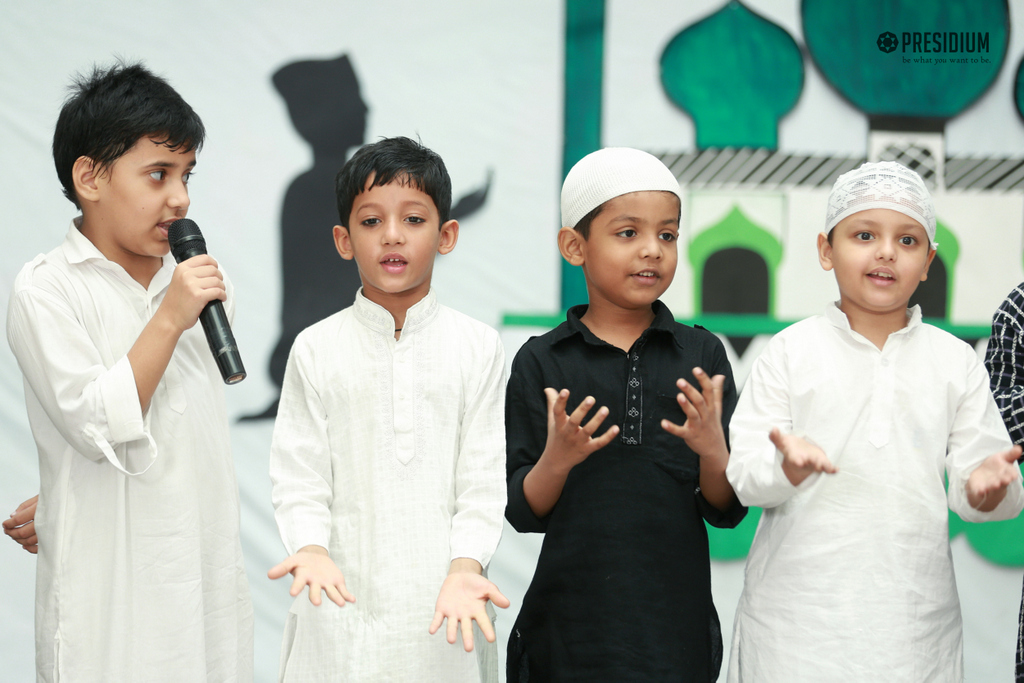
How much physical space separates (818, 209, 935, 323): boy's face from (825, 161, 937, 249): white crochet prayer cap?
1cm

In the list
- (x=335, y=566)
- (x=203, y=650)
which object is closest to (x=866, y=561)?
(x=335, y=566)

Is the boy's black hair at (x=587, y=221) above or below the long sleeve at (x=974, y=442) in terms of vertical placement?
above

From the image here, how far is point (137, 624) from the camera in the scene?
1419 millimetres

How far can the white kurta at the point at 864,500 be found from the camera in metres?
1.32

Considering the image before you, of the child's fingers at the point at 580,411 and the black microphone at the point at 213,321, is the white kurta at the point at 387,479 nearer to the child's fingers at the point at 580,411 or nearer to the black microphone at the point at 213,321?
the black microphone at the point at 213,321

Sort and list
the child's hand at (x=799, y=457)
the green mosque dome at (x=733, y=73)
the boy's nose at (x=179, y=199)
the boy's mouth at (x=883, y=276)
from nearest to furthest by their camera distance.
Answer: the child's hand at (x=799, y=457), the boy's mouth at (x=883, y=276), the boy's nose at (x=179, y=199), the green mosque dome at (x=733, y=73)

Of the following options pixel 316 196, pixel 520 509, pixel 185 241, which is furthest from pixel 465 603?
pixel 316 196

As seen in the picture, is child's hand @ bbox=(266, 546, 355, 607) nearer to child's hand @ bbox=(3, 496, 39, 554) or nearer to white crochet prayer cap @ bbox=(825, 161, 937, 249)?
child's hand @ bbox=(3, 496, 39, 554)

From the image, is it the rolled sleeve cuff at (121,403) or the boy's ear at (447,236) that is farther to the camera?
the boy's ear at (447,236)

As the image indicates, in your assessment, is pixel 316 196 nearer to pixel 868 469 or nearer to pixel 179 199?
pixel 179 199

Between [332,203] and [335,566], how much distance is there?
153 cm

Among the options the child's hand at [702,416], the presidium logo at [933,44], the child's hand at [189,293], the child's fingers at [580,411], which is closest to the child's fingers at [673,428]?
the child's hand at [702,416]

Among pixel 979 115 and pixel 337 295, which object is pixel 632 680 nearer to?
pixel 337 295

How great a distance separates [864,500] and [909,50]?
1786mm
